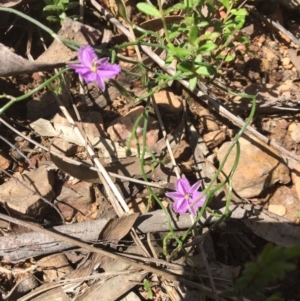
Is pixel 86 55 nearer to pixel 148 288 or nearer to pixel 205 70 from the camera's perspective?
pixel 205 70

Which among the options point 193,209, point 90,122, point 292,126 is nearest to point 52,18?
point 90,122

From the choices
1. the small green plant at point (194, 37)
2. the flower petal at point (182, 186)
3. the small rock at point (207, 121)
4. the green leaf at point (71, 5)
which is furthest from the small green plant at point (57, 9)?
the flower petal at point (182, 186)

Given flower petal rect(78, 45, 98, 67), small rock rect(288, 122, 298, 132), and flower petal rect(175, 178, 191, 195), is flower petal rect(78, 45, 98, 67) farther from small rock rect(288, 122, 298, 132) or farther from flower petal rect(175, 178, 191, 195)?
small rock rect(288, 122, 298, 132)

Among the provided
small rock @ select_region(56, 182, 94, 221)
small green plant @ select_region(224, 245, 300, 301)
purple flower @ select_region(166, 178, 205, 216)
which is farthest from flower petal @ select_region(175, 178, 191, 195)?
small green plant @ select_region(224, 245, 300, 301)

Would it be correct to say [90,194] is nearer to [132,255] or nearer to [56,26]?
[132,255]

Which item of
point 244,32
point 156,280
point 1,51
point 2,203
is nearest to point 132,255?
point 156,280
